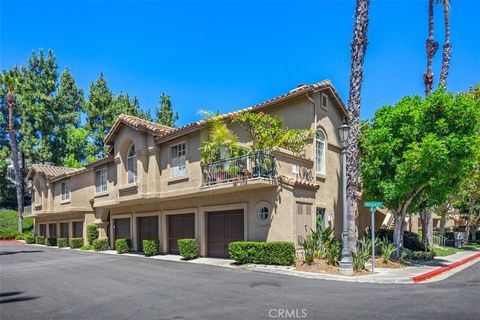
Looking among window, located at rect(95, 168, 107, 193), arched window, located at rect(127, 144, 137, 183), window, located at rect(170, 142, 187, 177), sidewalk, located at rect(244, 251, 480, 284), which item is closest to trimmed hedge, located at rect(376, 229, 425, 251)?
sidewalk, located at rect(244, 251, 480, 284)

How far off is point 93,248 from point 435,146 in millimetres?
23257

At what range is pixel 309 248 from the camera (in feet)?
52.7

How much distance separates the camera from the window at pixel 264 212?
56.9 ft

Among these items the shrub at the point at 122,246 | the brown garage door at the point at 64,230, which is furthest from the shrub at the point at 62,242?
the shrub at the point at 122,246

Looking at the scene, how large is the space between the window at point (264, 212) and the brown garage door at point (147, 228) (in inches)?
356

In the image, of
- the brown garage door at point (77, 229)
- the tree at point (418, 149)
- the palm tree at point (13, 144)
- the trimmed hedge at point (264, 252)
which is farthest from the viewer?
the palm tree at point (13, 144)

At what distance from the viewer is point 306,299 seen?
984 cm

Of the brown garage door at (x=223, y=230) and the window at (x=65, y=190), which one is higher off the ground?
the window at (x=65, y=190)

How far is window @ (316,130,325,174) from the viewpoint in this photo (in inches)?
803

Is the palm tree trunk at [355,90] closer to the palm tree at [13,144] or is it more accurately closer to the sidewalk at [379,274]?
the sidewalk at [379,274]

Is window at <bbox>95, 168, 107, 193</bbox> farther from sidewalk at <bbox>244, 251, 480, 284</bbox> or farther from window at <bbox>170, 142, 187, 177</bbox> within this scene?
sidewalk at <bbox>244, 251, 480, 284</bbox>

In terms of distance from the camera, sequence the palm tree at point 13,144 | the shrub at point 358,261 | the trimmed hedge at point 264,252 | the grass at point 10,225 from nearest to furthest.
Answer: the shrub at point 358,261, the trimmed hedge at point 264,252, the grass at point 10,225, the palm tree at point 13,144

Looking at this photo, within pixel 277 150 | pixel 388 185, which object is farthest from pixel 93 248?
pixel 388 185

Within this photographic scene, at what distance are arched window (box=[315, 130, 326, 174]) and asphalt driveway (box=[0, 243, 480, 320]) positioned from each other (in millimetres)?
7536
